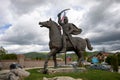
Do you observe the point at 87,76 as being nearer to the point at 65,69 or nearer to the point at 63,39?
the point at 65,69

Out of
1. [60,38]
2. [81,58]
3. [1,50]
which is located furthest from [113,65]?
[1,50]

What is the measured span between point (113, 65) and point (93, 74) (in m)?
12.0

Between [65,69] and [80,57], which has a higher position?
[80,57]

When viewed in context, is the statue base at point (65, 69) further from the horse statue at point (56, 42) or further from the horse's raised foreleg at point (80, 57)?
the horse's raised foreleg at point (80, 57)

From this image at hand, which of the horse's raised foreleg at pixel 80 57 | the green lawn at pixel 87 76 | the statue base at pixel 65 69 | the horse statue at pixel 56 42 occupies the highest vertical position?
the horse statue at pixel 56 42

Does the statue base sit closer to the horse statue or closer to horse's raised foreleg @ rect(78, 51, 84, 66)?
the horse statue

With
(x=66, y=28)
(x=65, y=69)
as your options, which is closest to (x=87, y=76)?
(x=65, y=69)

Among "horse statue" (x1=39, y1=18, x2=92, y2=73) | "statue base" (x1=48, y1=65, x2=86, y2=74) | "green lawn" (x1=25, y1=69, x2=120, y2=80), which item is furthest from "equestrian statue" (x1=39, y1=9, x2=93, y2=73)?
"green lawn" (x1=25, y1=69, x2=120, y2=80)

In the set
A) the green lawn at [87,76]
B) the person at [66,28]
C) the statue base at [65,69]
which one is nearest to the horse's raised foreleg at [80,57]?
the statue base at [65,69]

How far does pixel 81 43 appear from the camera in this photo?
72.7 ft

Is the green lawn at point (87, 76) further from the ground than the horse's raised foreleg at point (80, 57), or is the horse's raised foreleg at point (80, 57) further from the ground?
the horse's raised foreleg at point (80, 57)

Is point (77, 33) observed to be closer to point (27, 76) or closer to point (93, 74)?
point (93, 74)

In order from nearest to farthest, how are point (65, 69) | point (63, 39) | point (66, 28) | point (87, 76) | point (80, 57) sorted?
point (87, 76) < point (65, 69) < point (63, 39) < point (66, 28) < point (80, 57)

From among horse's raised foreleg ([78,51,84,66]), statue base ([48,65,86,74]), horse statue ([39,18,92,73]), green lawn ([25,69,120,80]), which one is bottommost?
green lawn ([25,69,120,80])
